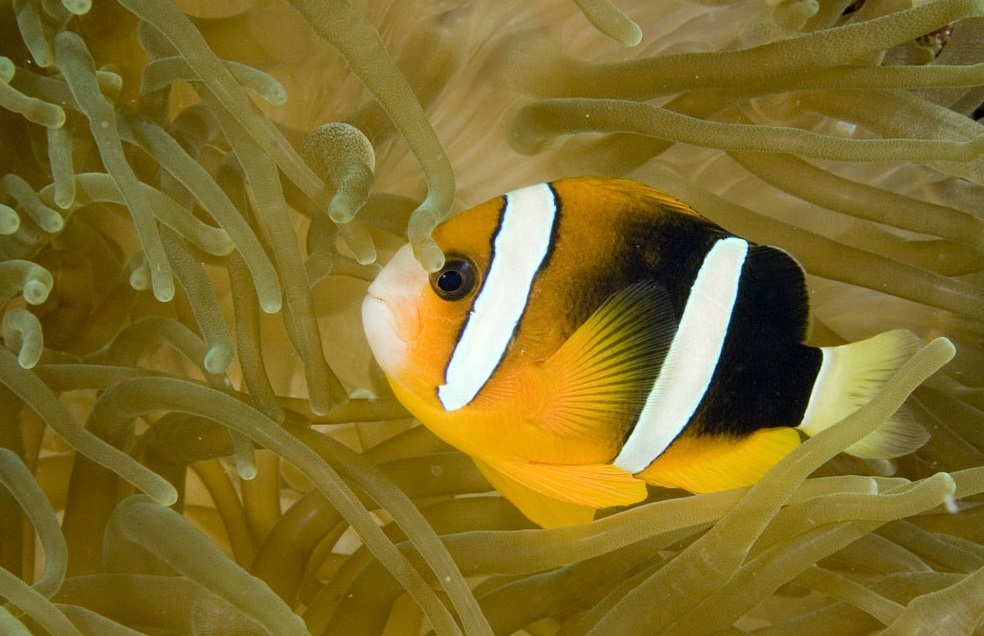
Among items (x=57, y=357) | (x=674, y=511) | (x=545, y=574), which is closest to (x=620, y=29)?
(x=674, y=511)

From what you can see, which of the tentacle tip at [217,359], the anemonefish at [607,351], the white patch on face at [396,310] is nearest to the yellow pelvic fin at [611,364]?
the anemonefish at [607,351]

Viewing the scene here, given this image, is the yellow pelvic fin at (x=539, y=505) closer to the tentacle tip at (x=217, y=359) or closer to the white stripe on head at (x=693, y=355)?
the white stripe on head at (x=693, y=355)

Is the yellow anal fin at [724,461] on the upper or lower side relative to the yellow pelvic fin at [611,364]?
lower

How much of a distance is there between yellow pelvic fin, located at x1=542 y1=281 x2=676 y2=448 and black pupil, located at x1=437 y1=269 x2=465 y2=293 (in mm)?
96

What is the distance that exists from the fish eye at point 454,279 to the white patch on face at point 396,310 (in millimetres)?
12

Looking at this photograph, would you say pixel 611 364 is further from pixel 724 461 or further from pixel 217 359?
pixel 217 359

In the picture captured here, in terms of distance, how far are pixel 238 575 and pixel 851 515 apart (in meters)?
0.47

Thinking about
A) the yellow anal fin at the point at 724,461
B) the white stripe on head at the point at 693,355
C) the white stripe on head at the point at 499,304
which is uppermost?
the white stripe on head at the point at 499,304

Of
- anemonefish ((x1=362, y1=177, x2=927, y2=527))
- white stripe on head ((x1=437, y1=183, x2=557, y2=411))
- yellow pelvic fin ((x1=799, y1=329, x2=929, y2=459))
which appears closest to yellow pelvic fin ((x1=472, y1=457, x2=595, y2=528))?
anemonefish ((x1=362, y1=177, x2=927, y2=527))

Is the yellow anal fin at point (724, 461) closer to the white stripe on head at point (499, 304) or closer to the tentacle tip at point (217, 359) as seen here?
the white stripe on head at point (499, 304)

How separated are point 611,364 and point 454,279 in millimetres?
146

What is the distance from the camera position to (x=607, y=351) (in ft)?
2.49

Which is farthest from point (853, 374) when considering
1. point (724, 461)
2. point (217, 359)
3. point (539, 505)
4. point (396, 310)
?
point (217, 359)

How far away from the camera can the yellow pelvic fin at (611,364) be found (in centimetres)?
75
